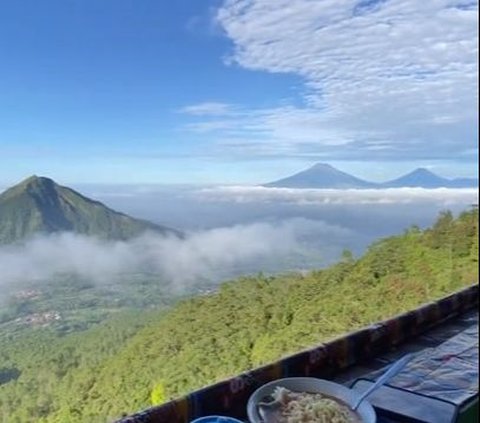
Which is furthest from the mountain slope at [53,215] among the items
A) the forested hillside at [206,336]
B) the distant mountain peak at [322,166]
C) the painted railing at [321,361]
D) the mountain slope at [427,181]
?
the mountain slope at [427,181]

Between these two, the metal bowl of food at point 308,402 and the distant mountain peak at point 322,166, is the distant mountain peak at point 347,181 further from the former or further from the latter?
the metal bowl of food at point 308,402

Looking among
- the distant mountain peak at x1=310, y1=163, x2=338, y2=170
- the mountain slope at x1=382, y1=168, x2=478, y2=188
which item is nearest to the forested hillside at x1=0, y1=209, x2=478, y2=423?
the mountain slope at x1=382, y1=168, x2=478, y2=188

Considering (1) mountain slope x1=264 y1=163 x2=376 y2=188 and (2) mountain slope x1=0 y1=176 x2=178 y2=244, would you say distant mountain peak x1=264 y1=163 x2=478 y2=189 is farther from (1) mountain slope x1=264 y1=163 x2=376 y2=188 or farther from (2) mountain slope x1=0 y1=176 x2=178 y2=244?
(2) mountain slope x1=0 y1=176 x2=178 y2=244

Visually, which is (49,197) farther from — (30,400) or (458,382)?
(458,382)

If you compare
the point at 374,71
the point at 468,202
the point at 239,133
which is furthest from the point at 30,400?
the point at 468,202

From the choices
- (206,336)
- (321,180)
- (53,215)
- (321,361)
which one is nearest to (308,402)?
(321,361)

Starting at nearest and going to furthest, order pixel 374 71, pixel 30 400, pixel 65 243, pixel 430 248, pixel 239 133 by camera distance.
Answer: pixel 30 400 → pixel 65 243 → pixel 239 133 → pixel 374 71 → pixel 430 248
